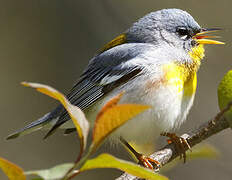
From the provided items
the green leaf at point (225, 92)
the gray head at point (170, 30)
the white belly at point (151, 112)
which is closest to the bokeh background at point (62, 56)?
the gray head at point (170, 30)

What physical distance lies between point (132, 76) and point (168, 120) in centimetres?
36

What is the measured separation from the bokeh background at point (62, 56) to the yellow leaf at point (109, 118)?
3302 mm

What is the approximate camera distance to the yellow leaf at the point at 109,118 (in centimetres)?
99

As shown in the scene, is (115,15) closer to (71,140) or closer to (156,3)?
(156,3)

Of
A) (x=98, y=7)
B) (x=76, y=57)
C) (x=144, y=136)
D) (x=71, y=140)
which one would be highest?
(x=98, y=7)

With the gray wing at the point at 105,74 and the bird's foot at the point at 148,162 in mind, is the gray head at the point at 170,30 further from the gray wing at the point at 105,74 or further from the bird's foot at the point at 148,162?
the bird's foot at the point at 148,162

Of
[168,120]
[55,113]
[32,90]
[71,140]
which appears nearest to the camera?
[168,120]

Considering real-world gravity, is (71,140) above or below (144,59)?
below

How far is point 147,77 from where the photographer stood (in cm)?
235

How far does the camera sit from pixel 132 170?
1.02 metres

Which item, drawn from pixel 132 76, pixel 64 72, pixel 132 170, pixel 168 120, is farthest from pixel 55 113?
pixel 64 72

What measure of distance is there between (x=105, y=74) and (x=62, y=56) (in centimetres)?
213

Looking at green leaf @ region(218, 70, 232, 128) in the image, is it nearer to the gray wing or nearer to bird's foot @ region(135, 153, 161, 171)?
bird's foot @ region(135, 153, 161, 171)

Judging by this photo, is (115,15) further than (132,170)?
Yes
